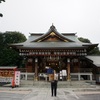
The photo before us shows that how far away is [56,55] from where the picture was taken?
95.5ft

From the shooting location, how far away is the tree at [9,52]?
1764 inches

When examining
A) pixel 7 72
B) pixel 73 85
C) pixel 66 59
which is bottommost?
pixel 73 85

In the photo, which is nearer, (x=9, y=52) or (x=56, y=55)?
(x=56, y=55)

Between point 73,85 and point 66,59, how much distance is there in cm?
673

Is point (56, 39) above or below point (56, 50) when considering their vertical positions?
above

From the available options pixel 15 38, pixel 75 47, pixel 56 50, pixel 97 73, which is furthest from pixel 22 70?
pixel 15 38

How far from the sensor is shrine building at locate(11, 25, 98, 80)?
2827 centimetres

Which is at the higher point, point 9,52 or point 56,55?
point 9,52

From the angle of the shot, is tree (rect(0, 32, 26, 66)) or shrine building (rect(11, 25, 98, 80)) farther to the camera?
tree (rect(0, 32, 26, 66))

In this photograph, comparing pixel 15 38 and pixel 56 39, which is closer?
pixel 56 39

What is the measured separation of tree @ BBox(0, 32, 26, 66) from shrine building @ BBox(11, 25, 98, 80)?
14.4 m

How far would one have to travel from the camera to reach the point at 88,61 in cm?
3278

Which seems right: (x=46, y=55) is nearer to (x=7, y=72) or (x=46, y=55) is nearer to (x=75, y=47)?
(x=75, y=47)

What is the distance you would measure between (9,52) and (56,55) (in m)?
19.6
